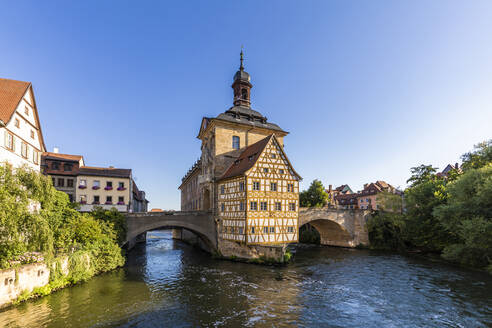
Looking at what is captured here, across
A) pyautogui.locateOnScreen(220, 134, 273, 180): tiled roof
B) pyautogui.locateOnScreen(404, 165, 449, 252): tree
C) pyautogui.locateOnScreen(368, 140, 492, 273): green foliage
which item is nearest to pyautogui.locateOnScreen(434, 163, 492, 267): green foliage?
pyautogui.locateOnScreen(368, 140, 492, 273): green foliage

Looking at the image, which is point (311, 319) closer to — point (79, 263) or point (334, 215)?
point (79, 263)

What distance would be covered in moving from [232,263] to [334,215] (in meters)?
16.3

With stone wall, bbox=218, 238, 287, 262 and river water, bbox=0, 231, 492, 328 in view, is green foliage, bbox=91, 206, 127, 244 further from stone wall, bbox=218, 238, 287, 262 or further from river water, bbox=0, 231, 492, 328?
stone wall, bbox=218, 238, 287, 262

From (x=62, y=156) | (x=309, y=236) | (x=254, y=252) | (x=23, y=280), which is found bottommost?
(x=309, y=236)

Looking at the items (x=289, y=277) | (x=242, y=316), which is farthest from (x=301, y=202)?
(x=242, y=316)

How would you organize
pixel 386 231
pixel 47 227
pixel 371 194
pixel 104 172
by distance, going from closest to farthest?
pixel 47 227 → pixel 104 172 → pixel 386 231 → pixel 371 194

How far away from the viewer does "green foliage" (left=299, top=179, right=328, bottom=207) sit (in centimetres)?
4300

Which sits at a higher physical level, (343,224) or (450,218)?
(450,218)

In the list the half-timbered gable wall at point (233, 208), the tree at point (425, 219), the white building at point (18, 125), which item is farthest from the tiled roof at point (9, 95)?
the tree at point (425, 219)

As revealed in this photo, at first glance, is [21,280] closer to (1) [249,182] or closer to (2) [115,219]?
(2) [115,219]

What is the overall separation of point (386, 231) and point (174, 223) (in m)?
25.8

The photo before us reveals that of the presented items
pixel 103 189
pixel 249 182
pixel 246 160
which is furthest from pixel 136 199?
pixel 249 182

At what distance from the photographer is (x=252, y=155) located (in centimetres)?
2288

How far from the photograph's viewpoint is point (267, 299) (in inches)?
504
